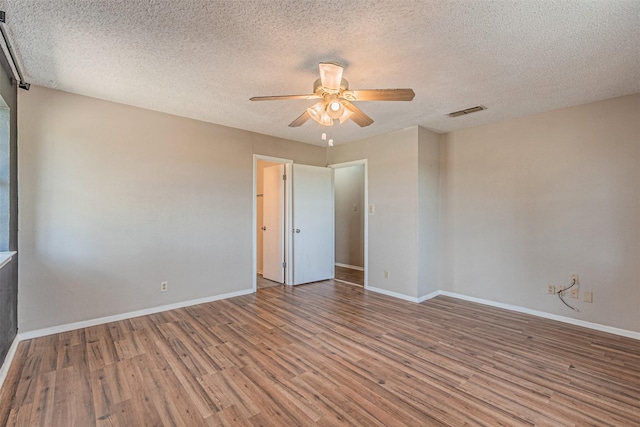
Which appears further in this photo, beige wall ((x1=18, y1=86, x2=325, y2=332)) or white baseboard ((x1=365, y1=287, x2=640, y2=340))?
white baseboard ((x1=365, y1=287, x2=640, y2=340))

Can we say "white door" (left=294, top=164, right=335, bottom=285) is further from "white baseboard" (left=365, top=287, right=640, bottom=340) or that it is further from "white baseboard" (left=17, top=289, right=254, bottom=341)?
"white baseboard" (left=17, top=289, right=254, bottom=341)

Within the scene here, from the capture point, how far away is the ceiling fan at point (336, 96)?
2.11 m

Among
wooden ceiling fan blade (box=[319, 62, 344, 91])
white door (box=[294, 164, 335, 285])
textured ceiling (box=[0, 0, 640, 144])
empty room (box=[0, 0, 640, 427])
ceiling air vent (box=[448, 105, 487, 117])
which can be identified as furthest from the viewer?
white door (box=[294, 164, 335, 285])

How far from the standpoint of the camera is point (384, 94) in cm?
215

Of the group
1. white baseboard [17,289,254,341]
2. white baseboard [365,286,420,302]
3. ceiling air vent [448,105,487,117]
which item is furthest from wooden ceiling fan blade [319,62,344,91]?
white baseboard [17,289,254,341]

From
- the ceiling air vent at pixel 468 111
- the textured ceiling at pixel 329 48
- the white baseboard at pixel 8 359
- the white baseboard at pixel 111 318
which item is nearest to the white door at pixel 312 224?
the white baseboard at pixel 111 318

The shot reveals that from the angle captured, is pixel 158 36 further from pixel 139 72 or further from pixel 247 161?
pixel 247 161

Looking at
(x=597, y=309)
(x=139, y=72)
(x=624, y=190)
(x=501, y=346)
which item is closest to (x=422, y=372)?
(x=501, y=346)

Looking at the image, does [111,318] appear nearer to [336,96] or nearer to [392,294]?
[336,96]

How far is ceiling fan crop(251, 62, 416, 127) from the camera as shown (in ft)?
6.91

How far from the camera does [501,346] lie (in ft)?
8.98

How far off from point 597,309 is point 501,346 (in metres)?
1.34

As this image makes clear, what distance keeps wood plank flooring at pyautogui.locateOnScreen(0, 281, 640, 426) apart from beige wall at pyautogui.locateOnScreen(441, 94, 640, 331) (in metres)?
0.45

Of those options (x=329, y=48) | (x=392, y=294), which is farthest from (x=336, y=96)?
(x=392, y=294)
